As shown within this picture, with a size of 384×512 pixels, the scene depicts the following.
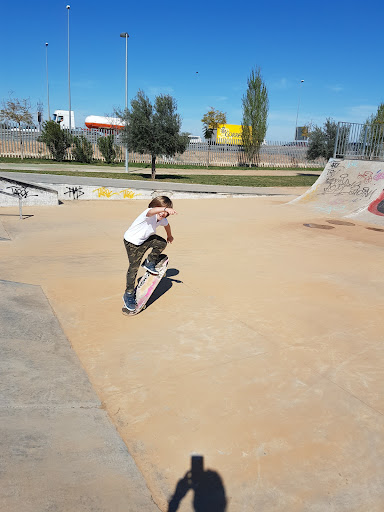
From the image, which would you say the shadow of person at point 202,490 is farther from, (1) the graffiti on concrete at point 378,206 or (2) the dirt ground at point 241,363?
(1) the graffiti on concrete at point 378,206

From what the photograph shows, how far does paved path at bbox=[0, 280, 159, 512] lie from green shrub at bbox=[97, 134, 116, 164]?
97.9ft

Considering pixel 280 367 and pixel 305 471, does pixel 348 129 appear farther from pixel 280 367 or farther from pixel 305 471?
pixel 305 471

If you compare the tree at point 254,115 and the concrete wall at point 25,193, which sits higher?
the tree at point 254,115

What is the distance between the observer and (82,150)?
30438mm

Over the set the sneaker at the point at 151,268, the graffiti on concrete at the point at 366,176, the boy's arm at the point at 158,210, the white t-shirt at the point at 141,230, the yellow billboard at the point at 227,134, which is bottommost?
the sneaker at the point at 151,268

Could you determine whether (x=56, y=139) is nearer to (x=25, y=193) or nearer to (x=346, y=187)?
(x=25, y=193)

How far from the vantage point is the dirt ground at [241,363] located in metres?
2.43

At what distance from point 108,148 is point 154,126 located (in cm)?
1042

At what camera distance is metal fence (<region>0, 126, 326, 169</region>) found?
103ft

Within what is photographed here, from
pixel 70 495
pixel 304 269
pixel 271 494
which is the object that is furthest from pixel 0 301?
pixel 304 269

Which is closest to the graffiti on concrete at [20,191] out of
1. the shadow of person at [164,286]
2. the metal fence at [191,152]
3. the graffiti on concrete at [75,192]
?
the graffiti on concrete at [75,192]

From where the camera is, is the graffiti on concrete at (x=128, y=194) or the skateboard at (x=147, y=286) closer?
the skateboard at (x=147, y=286)

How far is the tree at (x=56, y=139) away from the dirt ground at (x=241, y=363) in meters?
23.7

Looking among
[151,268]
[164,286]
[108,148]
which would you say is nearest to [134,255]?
[151,268]
